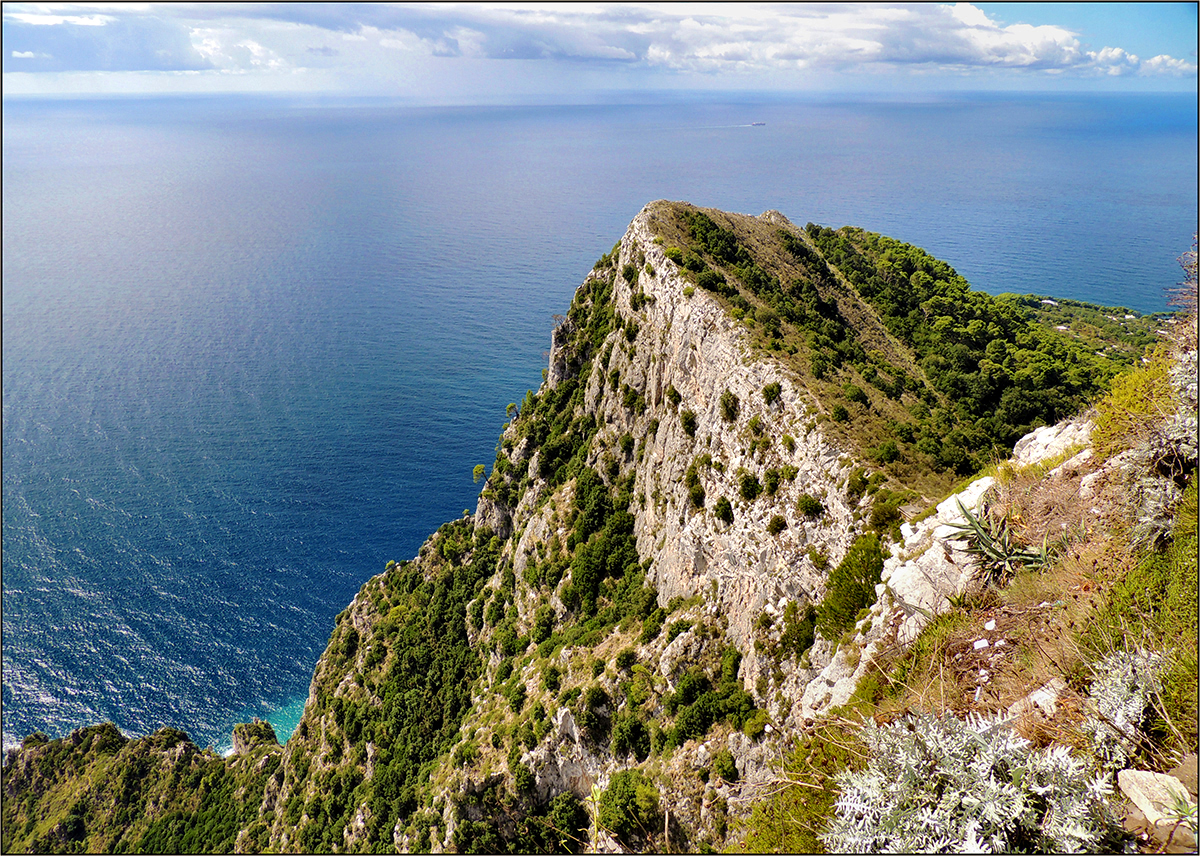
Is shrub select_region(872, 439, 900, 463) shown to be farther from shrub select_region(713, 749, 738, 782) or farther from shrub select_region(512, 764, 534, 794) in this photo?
shrub select_region(512, 764, 534, 794)

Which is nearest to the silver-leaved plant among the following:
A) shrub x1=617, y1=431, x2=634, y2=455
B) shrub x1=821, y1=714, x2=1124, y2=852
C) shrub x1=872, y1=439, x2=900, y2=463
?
shrub x1=821, y1=714, x2=1124, y2=852

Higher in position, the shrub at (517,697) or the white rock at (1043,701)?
the white rock at (1043,701)

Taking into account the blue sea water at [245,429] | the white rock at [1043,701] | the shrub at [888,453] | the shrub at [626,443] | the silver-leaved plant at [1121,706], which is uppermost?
the silver-leaved plant at [1121,706]

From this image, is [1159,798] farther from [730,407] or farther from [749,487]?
[730,407]

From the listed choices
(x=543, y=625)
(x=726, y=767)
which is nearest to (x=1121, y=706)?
(x=726, y=767)

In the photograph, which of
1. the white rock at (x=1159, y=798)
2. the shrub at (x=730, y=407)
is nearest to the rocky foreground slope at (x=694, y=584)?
the shrub at (x=730, y=407)

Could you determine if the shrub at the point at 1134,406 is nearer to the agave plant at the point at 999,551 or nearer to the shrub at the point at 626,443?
the agave plant at the point at 999,551

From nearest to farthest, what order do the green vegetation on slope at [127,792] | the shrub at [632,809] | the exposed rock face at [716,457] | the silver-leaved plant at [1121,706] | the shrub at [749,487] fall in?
the silver-leaved plant at [1121,706] < the shrub at [632,809] < the exposed rock face at [716,457] < the shrub at [749,487] < the green vegetation on slope at [127,792]
